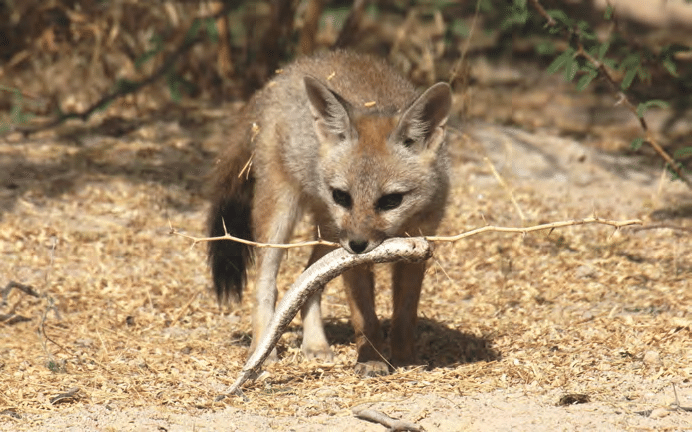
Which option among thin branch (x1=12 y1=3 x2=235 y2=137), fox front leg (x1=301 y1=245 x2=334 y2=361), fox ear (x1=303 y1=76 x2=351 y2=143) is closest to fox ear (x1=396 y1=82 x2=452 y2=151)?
fox ear (x1=303 y1=76 x2=351 y2=143)

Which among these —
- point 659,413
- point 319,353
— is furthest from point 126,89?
point 659,413

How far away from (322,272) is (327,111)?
103 centimetres

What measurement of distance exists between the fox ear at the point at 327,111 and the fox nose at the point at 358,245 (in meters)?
0.77

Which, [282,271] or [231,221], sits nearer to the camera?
[231,221]

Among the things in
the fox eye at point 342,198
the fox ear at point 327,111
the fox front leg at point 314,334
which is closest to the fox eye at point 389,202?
the fox eye at point 342,198

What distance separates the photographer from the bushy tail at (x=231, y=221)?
613 cm

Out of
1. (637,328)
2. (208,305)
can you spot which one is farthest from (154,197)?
(637,328)

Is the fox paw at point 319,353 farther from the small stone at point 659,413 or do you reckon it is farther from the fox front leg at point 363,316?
the small stone at point 659,413

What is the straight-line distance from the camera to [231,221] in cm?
623

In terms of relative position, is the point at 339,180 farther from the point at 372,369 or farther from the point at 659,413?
the point at 659,413

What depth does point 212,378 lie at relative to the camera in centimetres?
525

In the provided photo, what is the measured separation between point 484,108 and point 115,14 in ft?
13.2

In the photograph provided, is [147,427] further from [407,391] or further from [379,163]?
[379,163]

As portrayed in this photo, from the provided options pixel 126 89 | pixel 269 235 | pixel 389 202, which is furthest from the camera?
pixel 126 89
